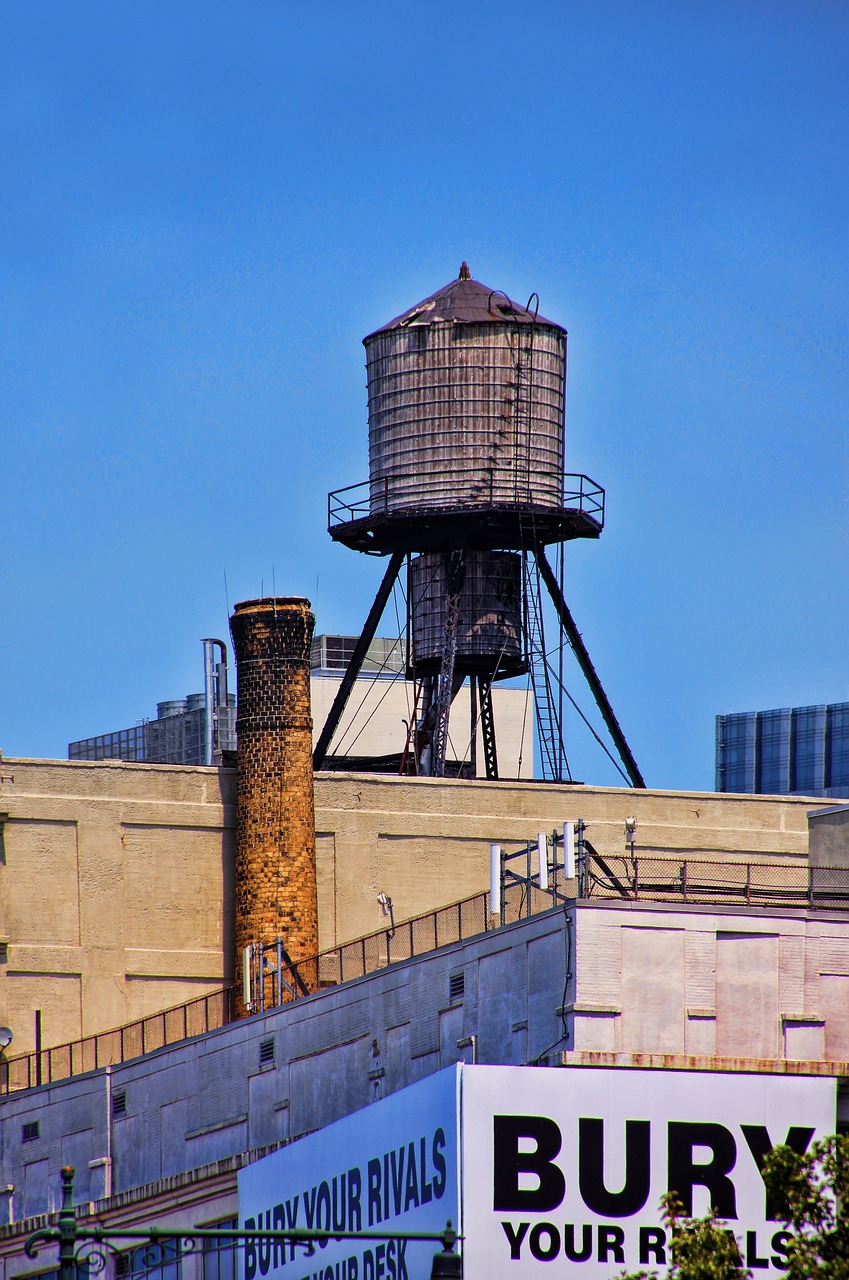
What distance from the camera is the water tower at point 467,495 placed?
61438 mm

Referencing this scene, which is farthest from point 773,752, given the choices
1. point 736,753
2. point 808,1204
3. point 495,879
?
point 808,1204

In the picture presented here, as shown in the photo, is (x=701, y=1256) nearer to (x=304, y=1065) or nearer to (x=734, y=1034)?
(x=734, y=1034)

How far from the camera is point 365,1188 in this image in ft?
139

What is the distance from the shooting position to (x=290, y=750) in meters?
55.7

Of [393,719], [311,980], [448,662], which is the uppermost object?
[393,719]

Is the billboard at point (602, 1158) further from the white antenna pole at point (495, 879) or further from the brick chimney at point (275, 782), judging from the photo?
the brick chimney at point (275, 782)

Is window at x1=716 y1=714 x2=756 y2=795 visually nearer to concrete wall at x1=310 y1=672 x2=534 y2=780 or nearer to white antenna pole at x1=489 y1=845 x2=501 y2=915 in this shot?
concrete wall at x1=310 y1=672 x2=534 y2=780

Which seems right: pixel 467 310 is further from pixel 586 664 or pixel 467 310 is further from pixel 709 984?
pixel 709 984

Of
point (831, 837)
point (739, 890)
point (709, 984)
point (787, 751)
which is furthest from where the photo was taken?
point (787, 751)

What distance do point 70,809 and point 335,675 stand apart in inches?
1394

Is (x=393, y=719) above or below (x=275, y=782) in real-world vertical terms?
above

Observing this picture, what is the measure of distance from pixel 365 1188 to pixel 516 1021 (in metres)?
3.76

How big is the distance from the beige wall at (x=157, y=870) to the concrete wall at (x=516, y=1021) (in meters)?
3.84

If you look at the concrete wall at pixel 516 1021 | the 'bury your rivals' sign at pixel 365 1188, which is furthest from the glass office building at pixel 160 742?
the 'bury your rivals' sign at pixel 365 1188
